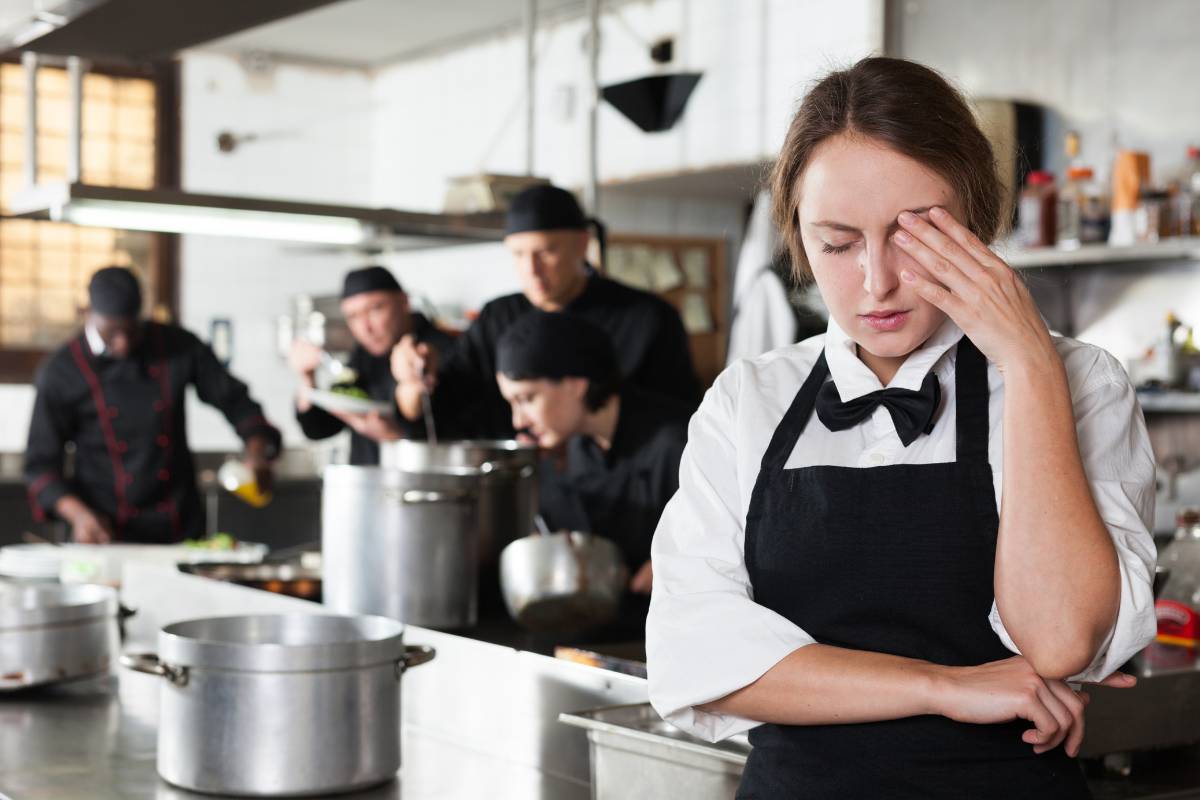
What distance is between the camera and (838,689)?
1182 mm

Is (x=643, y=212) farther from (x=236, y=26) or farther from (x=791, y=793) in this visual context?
(x=791, y=793)

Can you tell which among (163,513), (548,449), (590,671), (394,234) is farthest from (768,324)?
(590,671)

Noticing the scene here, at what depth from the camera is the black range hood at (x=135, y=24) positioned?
249 cm

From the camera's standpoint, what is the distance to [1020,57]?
487 centimetres

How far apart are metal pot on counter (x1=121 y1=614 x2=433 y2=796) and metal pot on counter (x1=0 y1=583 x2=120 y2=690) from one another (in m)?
0.61

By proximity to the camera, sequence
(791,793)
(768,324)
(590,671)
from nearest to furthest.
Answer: (791,793), (590,671), (768,324)

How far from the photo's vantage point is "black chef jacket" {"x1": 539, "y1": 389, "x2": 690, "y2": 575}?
282cm

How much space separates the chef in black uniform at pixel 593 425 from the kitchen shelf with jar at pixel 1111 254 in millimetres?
1735

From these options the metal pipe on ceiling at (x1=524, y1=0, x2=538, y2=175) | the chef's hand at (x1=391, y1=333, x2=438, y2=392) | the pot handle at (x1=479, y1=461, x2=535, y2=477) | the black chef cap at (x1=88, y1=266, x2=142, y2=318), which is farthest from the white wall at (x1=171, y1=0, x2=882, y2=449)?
the pot handle at (x1=479, y1=461, x2=535, y2=477)

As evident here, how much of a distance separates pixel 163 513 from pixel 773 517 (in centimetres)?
377

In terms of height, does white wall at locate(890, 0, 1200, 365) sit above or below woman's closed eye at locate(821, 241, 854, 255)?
above

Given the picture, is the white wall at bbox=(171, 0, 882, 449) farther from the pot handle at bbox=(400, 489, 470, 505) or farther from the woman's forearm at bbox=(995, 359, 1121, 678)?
the woman's forearm at bbox=(995, 359, 1121, 678)

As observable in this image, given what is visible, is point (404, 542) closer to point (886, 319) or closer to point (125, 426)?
→ point (886, 319)

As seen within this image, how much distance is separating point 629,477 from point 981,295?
179 centimetres
